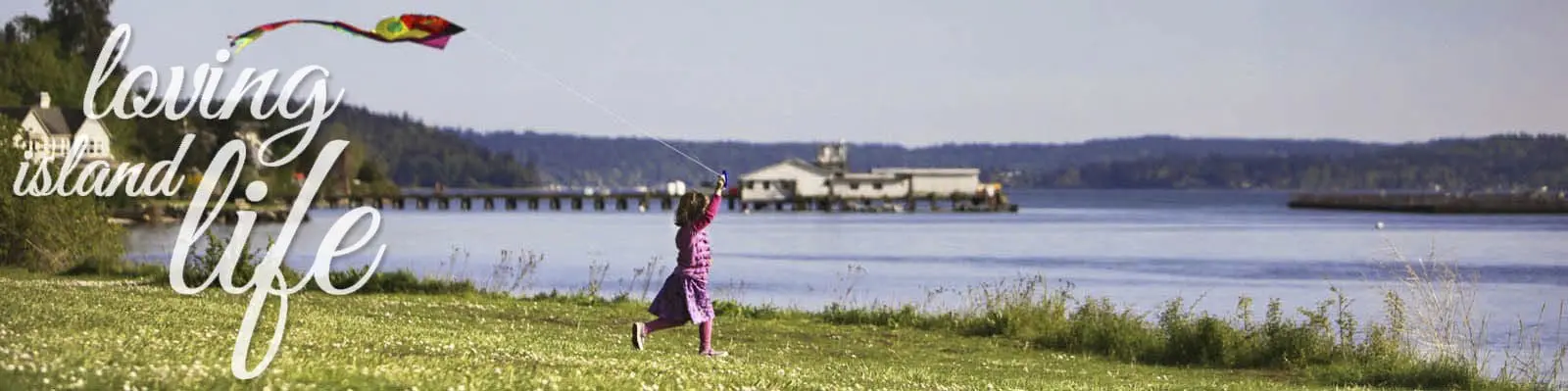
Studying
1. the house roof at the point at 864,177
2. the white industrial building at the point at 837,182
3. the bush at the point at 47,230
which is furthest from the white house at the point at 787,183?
the bush at the point at 47,230

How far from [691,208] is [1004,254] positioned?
70.3m

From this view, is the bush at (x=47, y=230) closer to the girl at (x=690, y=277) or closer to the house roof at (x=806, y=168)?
the girl at (x=690, y=277)

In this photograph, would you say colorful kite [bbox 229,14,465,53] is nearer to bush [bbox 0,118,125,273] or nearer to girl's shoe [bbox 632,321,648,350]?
girl's shoe [bbox 632,321,648,350]

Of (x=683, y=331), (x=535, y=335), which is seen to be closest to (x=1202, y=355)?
(x=683, y=331)

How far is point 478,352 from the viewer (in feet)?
60.8

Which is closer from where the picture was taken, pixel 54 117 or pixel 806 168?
pixel 54 117

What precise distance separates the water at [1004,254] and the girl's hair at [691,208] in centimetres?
1387

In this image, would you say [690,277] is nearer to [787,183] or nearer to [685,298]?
[685,298]

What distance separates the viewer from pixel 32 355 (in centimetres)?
1395

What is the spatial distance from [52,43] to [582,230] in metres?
50.9

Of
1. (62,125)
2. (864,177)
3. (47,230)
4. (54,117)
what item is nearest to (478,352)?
(47,230)

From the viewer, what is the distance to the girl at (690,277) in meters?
20.3

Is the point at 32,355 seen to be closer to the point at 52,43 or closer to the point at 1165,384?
the point at 1165,384

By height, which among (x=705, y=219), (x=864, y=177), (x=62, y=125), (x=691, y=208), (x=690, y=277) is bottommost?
(x=690, y=277)
